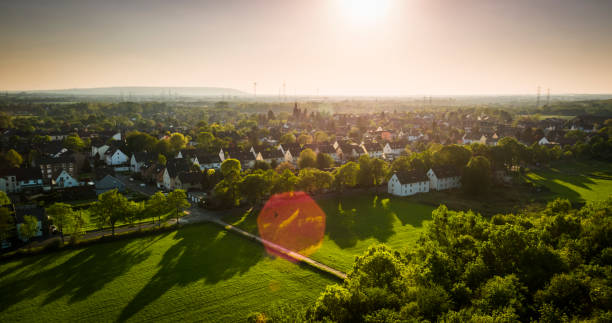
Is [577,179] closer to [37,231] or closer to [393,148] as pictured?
[393,148]

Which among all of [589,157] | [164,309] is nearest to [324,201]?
[164,309]

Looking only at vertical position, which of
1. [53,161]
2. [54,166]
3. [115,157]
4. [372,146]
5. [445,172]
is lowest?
[445,172]

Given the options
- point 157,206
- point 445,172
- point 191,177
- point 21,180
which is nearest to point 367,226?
point 157,206

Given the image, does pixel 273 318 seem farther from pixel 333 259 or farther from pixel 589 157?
pixel 589 157

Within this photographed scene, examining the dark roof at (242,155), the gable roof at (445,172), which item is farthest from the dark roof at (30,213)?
the gable roof at (445,172)

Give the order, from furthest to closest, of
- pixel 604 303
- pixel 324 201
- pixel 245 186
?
pixel 324 201, pixel 245 186, pixel 604 303
